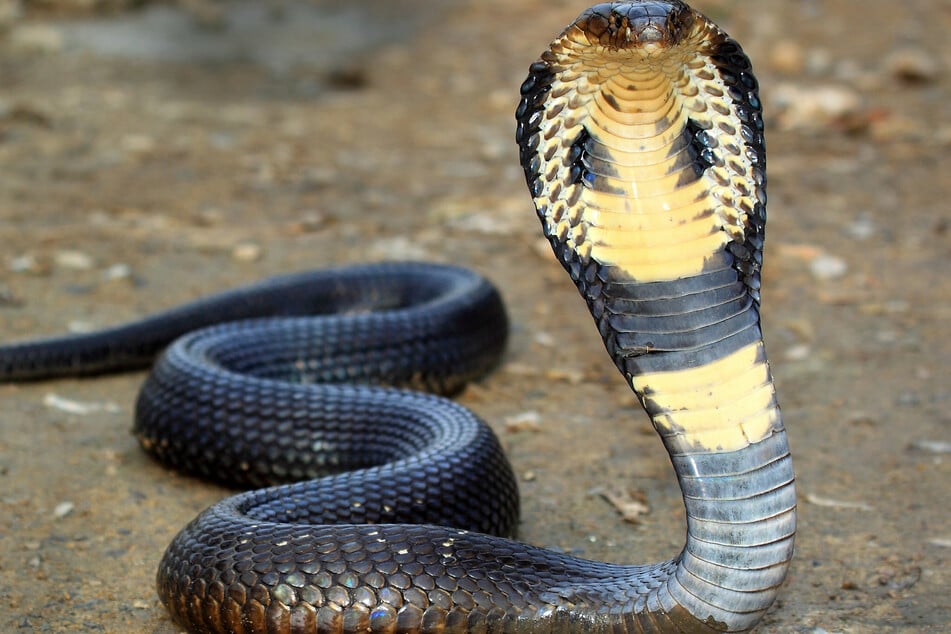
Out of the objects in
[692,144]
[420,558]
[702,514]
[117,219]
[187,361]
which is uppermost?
[692,144]

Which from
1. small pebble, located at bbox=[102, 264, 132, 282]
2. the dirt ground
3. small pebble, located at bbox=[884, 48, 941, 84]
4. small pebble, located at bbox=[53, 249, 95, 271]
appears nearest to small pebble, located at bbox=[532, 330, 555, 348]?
the dirt ground

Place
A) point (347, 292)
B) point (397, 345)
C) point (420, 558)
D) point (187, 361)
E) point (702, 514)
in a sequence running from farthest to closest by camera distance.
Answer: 1. point (347, 292)
2. point (397, 345)
3. point (187, 361)
4. point (420, 558)
5. point (702, 514)

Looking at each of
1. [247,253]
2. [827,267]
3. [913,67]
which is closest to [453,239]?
[247,253]

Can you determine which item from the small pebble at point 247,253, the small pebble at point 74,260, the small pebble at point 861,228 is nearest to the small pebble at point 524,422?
the small pebble at point 247,253

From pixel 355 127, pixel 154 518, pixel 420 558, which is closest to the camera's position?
pixel 420 558

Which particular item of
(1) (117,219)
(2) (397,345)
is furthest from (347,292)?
(1) (117,219)

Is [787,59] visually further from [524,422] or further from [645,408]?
[645,408]

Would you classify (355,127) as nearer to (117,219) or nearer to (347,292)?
(117,219)
